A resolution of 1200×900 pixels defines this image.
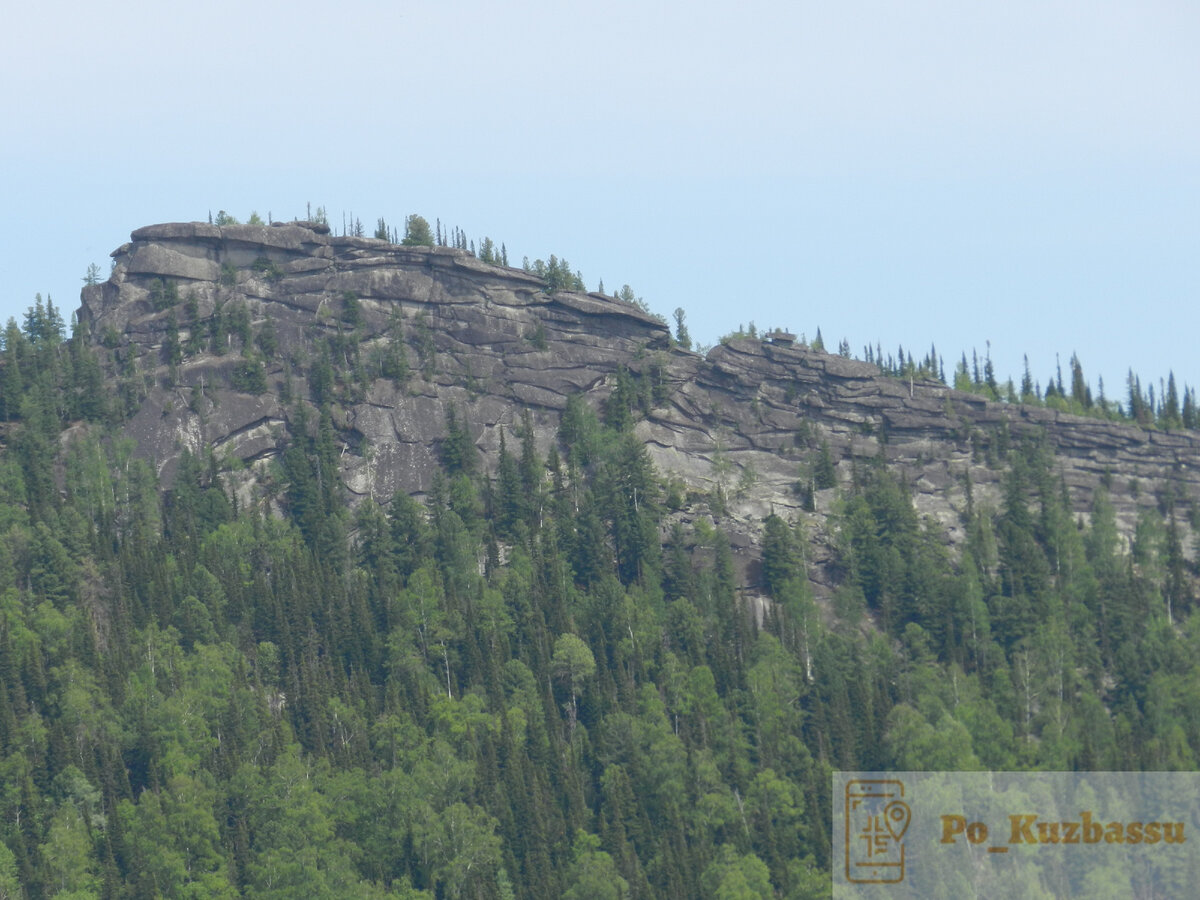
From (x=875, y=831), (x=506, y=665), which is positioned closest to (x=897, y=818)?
(x=875, y=831)

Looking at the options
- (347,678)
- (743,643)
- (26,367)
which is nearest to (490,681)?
(347,678)

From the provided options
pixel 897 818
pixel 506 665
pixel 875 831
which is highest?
pixel 506 665

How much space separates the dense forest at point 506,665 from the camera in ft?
455

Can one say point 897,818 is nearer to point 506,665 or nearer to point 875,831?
point 875,831

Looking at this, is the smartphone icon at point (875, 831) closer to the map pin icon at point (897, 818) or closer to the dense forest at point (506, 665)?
the map pin icon at point (897, 818)

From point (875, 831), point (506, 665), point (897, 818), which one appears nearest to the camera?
point (897, 818)

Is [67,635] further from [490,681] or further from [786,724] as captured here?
[786,724]

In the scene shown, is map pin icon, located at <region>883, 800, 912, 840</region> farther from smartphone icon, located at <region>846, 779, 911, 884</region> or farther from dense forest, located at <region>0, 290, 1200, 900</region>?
dense forest, located at <region>0, 290, 1200, 900</region>

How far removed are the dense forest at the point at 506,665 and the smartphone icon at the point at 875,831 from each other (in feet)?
7.89

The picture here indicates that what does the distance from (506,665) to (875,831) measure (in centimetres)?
3449

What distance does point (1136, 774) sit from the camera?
151 metres

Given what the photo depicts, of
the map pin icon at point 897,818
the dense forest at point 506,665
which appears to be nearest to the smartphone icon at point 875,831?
the map pin icon at point 897,818

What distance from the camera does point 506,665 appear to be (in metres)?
162

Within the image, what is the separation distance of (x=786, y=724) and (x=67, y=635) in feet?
188
